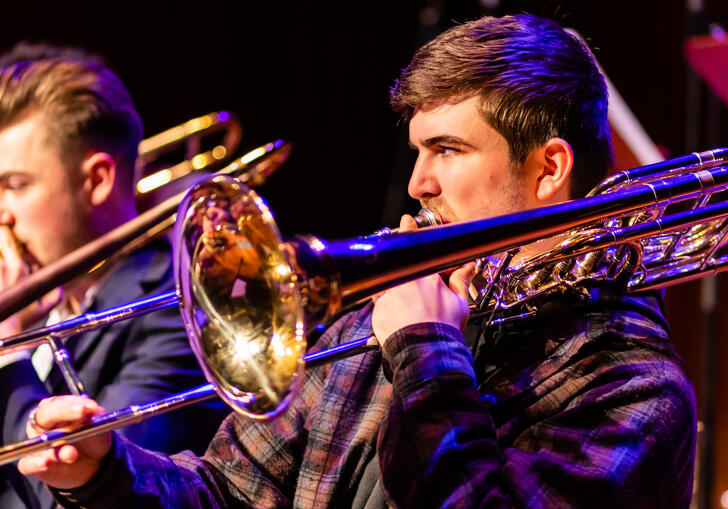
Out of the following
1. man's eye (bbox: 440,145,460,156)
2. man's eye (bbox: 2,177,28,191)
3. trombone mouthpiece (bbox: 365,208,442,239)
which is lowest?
trombone mouthpiece (bbox: 365,208,442,239)

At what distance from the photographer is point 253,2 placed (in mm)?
4562

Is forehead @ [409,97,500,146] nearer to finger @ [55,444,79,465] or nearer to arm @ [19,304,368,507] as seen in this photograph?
arm @ [19,304,368,507]

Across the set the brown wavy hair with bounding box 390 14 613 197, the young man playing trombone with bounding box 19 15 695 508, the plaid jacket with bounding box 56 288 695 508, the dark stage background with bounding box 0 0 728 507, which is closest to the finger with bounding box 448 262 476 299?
the young man playing trombone with bounding box 19 15 695 508

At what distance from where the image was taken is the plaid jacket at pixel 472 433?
4.31ft

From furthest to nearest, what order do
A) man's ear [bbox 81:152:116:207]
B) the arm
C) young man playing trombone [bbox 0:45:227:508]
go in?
man's ear [bbox 81:152:116:207] → young man playing trombone [bbox 0:45:227:508] → the arm

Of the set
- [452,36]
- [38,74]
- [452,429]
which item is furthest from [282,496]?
[38,74]

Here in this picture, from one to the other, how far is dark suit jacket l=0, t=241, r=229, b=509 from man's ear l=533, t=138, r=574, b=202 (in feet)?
3.88

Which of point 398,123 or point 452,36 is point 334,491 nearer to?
point 398,123

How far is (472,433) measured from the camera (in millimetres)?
1322

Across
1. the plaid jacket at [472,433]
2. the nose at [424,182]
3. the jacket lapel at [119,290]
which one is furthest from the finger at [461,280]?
the jacket lapel at [119,290]

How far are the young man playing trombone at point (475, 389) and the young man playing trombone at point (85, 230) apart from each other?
55cm

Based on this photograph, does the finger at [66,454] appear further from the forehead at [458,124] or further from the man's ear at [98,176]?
the man's ear at [98,176]

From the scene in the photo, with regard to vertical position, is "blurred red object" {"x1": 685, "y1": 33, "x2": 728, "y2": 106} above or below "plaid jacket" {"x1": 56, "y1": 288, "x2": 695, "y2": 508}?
above

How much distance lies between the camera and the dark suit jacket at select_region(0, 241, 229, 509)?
2.18 meters
